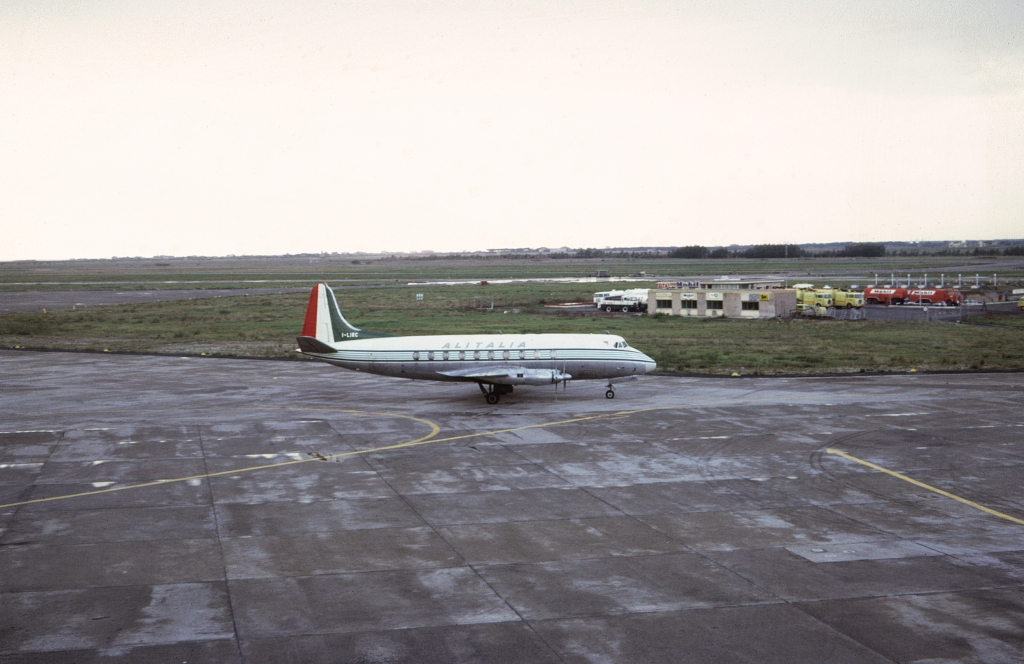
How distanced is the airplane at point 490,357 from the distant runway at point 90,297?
301 ft

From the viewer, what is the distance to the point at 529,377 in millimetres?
48125

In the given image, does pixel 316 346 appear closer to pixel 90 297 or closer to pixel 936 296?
pixel 936 296

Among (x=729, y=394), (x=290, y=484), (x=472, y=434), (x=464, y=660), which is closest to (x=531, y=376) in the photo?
(x=472, y=434)

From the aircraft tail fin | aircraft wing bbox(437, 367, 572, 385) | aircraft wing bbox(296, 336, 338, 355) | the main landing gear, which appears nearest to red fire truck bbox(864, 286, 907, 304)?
aircraft wing bbox(437, 367, 572, 385)

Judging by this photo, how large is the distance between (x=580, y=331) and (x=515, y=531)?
200 feet

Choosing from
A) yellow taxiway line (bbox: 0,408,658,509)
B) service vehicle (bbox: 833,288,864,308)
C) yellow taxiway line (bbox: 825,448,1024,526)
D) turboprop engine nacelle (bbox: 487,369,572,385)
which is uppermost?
service vehicle (bbox: 833,288,864,308)

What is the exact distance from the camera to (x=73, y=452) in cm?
3719

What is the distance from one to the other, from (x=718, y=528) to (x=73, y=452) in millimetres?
27242

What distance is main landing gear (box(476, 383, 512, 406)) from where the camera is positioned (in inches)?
1932

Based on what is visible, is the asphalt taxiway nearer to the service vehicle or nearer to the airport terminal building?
the airport terminal building

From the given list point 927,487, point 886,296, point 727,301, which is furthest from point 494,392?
point 886,296

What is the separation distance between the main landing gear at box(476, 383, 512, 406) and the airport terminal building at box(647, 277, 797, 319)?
61079 mm

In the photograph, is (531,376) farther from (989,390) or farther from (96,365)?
(96,365)

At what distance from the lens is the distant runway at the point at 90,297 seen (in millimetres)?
135625
